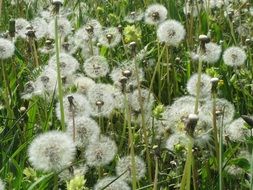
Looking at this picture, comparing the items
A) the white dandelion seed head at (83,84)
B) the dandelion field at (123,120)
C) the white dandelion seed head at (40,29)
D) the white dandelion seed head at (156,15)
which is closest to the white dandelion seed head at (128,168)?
the dandelion field at (123,120)

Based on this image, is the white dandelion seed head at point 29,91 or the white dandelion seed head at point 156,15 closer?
the white dandelion seed head at point 29,91

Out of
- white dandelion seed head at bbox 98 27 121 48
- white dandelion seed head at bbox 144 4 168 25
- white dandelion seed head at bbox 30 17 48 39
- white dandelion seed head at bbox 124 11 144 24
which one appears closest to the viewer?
white dandelion seed head at bbox 144 4 168 25

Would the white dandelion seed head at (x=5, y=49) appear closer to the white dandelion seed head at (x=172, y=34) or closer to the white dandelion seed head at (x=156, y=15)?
the white dandelion seed head at (x=172, y=34)

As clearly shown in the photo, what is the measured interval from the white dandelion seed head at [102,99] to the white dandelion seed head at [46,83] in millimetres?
195

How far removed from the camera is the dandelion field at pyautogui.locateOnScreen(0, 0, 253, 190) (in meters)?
1.56

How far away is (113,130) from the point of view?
89.8 inches

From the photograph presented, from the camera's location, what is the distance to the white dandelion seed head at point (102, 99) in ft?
6.82

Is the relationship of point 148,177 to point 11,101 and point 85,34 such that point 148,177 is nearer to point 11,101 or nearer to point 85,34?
point 11,101

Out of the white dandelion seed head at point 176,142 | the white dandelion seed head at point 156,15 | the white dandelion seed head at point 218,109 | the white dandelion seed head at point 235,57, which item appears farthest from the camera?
the white dandelion seed head at point 156,15

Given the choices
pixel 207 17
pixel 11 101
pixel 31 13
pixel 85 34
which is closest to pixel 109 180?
pixel 11 101

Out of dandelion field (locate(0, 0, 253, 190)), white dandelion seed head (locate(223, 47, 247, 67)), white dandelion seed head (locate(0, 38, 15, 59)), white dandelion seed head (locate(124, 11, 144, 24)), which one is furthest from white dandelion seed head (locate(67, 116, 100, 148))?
white dandelion seed head (locate(124, 11, 144, 24))

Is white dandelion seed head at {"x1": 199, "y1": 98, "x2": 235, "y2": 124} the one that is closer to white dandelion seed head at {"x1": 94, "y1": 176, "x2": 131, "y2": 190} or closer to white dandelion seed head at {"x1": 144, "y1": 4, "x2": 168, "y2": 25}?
white dandelion seed head at {"x1": 94, "y1": 176, "x2": 131, "y2": 190}

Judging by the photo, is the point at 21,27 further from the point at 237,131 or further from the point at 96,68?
the point at 237,131

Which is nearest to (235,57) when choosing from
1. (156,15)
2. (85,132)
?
(156,15)
